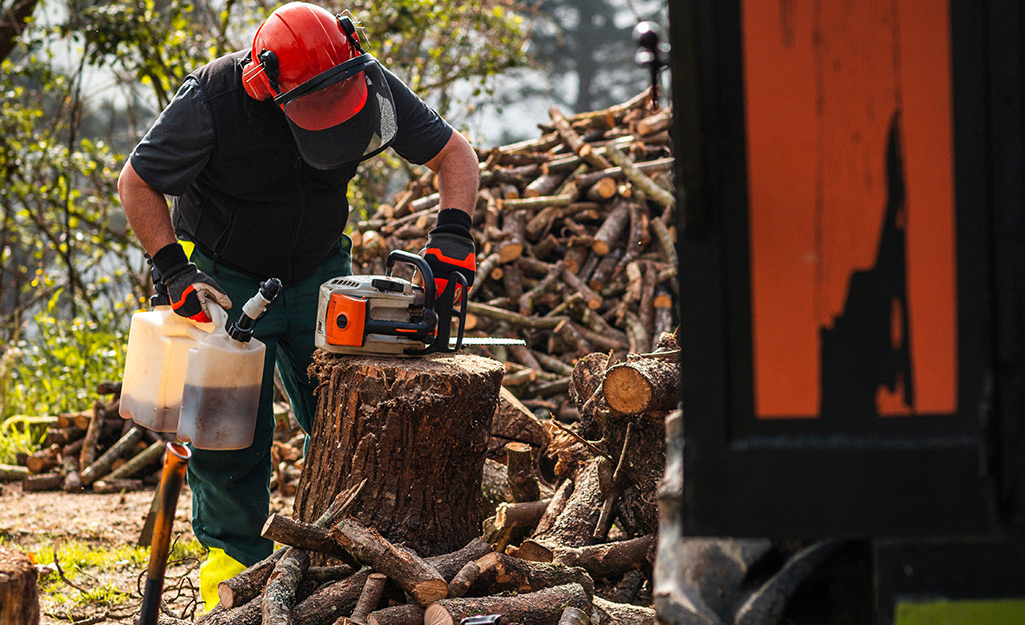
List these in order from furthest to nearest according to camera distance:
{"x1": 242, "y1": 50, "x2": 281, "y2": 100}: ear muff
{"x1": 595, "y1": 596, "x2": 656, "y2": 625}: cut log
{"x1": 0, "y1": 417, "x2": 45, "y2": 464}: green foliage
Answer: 1. {"x1": 0, "y1": 417, "x2": 45, "y2": 464}: green foliage
2. {"x1": 242, "y1": 50, "x2": 281, "y2": 100}: ear muff
3. {"x1": 595, "y1": 596, "x2": 656, "y2": 625}: cut log

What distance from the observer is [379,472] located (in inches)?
122

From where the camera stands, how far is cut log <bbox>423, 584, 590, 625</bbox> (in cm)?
264

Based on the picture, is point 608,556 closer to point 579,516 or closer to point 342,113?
point 579,516

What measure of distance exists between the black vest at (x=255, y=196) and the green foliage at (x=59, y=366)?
361cm

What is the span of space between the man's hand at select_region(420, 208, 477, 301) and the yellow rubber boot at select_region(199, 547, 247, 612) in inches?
51.2

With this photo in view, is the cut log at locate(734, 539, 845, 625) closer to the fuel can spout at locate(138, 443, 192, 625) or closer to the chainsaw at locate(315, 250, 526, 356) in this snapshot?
the fuel can spout at locate(138, 443, 192, 625)

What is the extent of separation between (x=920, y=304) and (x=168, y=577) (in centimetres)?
367

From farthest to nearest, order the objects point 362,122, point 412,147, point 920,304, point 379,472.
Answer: point 412,147 → point 362,122 → point 379,472 → point 920,304

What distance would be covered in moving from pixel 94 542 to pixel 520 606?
293 cm

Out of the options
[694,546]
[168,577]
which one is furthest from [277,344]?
[694,546]

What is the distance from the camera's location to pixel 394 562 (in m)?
2.76

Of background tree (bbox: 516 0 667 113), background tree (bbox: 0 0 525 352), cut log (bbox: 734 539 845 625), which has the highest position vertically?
background tree (bbox: 516 0 667 113)

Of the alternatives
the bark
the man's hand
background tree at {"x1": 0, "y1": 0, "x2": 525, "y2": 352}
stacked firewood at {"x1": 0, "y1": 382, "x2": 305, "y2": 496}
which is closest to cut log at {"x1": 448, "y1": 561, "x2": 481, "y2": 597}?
the man's hand

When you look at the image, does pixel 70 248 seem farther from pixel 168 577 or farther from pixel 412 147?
pixel 412 147
